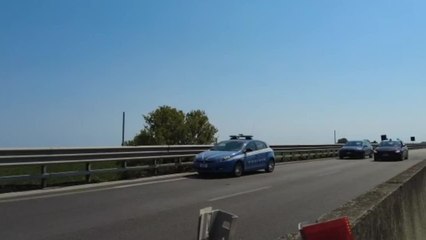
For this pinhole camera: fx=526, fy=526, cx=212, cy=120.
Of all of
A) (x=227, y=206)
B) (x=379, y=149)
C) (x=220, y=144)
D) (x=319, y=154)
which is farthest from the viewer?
(x=319, y=154)

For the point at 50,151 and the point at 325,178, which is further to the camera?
the point at 325,178

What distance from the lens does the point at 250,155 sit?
21.4 metres

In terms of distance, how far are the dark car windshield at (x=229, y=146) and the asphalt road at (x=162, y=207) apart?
280 centimetres

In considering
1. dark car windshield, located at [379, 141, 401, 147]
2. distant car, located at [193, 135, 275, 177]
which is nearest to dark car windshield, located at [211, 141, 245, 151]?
distant car, located at [193, 135, 275, 177]

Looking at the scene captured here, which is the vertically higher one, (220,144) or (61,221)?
(220,144)

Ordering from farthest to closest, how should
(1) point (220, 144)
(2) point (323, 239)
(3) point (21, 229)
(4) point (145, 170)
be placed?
1. (1) point (220, 144)
2. (4) point (145, 170)
3. (3) point (21, 229)
4. (2) point (323, 239)

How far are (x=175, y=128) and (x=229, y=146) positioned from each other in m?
17.1

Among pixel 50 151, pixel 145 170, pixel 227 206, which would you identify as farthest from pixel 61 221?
pixel 145 170

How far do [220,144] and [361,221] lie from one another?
1724cm

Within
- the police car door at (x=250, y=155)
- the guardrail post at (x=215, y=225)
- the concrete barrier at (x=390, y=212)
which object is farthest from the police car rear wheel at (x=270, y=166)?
the guardrail post at (x=215, y=225)

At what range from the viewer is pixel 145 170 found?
19547mm

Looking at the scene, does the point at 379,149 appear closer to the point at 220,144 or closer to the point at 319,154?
the point at 319,154

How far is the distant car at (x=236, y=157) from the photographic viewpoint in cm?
1964

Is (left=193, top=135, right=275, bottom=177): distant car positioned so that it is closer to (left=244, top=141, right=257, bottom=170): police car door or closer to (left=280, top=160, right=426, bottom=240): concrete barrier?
(left=244, top=141, right=257, bottom=170): police car door
